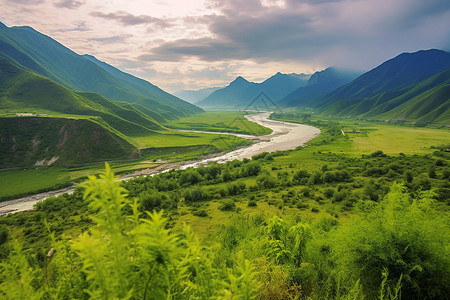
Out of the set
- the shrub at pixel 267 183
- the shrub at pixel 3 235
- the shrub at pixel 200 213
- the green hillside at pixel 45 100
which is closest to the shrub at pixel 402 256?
the shrub at pixel 200 213

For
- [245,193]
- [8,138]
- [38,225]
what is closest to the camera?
[38,225]

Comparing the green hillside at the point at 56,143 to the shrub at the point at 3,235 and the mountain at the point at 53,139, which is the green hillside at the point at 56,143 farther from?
the shrub at the point at 3,235

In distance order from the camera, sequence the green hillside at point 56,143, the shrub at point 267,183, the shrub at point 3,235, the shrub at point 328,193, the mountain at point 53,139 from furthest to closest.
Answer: the mountain at point 53,139 < the green hillside at point 56,143 < the shrub at point 267,183 < the shrub at point 328,193 < the shrub at point 3,235

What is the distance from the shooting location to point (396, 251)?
7.39m

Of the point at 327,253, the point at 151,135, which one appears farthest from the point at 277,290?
the point at 151,135

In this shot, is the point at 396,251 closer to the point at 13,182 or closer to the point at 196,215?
the point at 196,215

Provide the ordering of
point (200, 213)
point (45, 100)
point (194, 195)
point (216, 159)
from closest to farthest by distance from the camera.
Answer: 1. point (200, 213)
2. point (194, 195)
3. point (216, 159)
4. point (45, 100)

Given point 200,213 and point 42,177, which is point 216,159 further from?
point 42,177

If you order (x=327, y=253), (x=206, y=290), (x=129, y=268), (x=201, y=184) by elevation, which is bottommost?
(x=201, y=184)

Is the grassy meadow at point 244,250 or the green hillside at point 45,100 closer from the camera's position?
the grassy meadow at point 244,250

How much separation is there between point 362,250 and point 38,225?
36724 millimetres

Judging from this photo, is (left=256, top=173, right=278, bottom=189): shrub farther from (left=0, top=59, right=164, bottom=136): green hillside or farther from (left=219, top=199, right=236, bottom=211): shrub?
(left=0, top=59, right=164, bottom=136): green hillside

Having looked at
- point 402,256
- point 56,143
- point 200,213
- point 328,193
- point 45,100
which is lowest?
point 200,213

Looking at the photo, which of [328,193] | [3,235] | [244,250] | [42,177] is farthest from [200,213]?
[42,177]
